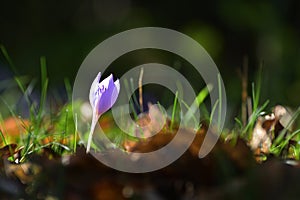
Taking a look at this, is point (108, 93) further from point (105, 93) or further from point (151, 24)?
point (151, 24)

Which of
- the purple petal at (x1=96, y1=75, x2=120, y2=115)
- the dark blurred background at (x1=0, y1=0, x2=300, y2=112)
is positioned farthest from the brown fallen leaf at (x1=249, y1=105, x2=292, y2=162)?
the dark blurred background at (x1=0, y1=0, x2=300, y2=112)

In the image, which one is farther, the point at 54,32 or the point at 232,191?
the point at 54,32

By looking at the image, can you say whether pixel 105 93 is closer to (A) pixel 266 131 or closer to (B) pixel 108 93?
(B) pixel 108 93

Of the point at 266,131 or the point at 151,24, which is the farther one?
the point at 151,24

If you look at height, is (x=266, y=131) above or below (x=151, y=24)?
below

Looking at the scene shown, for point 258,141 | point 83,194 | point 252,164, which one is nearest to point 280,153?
point 258,141

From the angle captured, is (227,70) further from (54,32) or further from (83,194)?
(83,194)

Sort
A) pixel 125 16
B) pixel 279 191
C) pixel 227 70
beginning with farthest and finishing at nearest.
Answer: pixel 125 16 < pixel 227 70 < pixel 279 191

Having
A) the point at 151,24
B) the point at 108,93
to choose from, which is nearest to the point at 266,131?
the point at 108,93
